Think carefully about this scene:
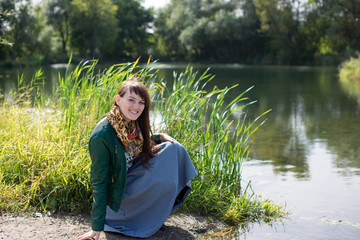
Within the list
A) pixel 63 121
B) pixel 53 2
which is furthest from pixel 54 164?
pixel 53 2

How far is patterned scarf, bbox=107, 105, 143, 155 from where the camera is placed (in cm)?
248

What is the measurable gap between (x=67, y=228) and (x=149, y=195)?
0.64 metres

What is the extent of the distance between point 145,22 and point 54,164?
5690 centimetres

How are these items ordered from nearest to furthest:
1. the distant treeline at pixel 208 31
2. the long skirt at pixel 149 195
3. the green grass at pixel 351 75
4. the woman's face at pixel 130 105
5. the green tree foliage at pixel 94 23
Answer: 1. the woman's face at pixel 130 105
2. the long skirt at pixel 149 195
3. the green grass at pixel 351 75
4. the distant treeline at pixel 208 31
5. the green tree foliage at pixel 94 23

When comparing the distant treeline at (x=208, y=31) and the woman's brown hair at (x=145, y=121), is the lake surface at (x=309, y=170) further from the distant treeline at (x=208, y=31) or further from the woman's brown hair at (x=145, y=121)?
the distant treeline at (x=208, y=31)

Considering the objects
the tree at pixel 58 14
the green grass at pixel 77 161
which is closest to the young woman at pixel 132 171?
the green grass at pixel 77 161

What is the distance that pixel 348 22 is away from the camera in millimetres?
33344

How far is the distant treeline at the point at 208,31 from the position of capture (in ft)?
112

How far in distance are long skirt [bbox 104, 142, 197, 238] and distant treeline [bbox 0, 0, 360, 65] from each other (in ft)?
104

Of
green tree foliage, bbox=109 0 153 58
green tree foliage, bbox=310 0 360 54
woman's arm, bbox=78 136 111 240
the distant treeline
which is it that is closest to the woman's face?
woman's arm, bbox=78 136 111 240

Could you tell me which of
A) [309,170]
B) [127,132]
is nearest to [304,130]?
[309,170]

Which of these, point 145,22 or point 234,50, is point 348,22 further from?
point 145,22

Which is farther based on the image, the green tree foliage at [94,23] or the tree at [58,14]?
the tree at [58,14]

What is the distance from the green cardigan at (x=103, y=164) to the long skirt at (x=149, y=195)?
0.51ft
